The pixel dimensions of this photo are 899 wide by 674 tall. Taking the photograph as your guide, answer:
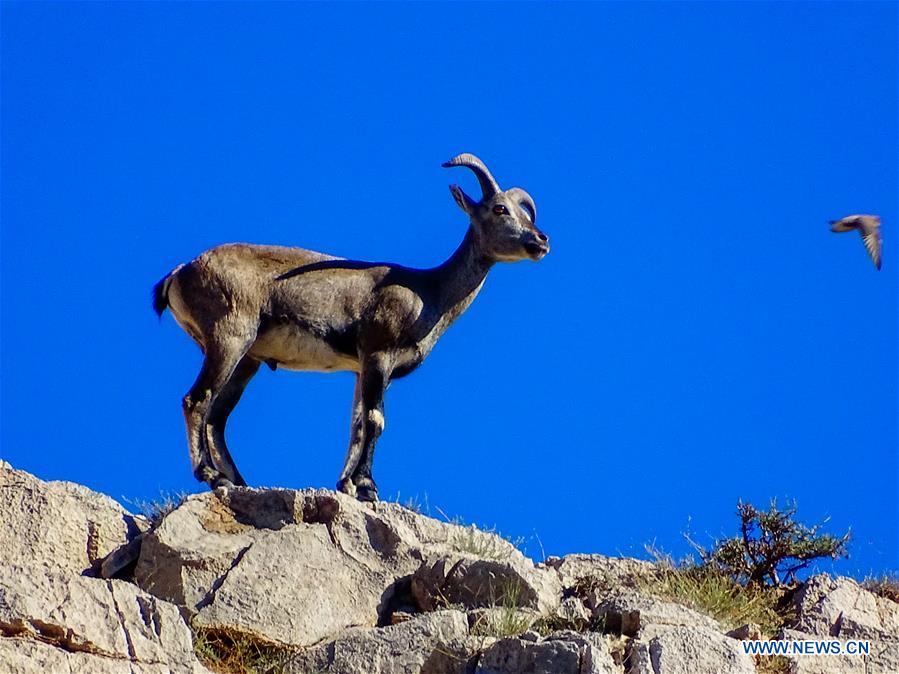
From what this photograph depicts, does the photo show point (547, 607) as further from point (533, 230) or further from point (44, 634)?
point (533, 230)

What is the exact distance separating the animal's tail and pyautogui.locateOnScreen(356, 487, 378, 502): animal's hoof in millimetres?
2731

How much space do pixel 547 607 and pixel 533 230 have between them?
5.54 m

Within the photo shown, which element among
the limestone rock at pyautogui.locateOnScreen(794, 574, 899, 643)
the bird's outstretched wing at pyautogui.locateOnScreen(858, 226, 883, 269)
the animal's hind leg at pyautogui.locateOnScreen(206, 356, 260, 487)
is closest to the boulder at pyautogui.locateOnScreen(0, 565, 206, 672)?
the animal's hind leg at pyautogui.locateOnScreen(206, 356, 260, 487)

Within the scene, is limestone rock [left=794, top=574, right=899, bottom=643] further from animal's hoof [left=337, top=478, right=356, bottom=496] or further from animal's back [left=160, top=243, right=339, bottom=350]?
animal's back [left=160, top=243, right=339, bottom=350]

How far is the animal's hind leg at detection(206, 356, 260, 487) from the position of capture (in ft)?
50.1

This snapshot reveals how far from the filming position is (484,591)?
12.3 m

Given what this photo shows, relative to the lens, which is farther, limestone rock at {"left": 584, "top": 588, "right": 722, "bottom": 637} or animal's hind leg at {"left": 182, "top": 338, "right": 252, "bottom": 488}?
animal's hind leg at {"left": 182, "top": 338, "right": 252, "bottom": 488}

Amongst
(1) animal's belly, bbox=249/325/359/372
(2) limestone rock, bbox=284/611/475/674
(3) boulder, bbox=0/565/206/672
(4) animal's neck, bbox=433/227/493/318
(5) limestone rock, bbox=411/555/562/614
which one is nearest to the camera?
(3) boulder, bbox=0/565/206/672

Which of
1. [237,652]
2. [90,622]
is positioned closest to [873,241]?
[237,652]

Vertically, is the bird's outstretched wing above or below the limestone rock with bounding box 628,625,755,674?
above

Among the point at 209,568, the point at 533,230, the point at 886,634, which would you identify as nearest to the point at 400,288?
the point at 533,230

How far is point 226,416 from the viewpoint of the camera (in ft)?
51.4

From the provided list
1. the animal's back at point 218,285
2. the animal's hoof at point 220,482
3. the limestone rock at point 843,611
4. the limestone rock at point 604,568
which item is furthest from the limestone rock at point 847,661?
the animal's back at point 218,285

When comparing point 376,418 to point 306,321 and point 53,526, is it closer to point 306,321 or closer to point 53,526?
point 306,321
